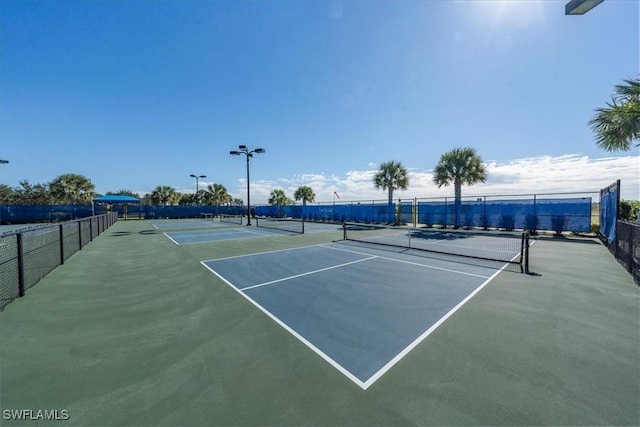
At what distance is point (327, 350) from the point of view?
3.52 metres

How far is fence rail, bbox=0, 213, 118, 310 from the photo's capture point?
544cm

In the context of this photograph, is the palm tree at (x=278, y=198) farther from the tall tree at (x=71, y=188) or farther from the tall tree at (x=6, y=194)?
the tall tree at (x=6, y=194)

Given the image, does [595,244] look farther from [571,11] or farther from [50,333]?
[50,333]

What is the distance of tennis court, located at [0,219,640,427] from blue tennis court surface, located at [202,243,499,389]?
4cm

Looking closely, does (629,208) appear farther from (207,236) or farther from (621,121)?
(207,236)

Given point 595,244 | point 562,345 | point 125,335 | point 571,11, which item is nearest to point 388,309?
point 562,345

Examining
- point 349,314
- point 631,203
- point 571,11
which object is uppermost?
point 571,11

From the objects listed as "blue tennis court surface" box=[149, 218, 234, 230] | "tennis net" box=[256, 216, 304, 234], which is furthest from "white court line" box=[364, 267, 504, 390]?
"blue tennis court surface" box=[149, 218, 234, 230]

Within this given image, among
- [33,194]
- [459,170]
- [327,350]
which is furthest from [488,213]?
[33,194]

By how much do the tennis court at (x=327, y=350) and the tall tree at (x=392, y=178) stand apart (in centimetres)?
2288

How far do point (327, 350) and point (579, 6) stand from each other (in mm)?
5627

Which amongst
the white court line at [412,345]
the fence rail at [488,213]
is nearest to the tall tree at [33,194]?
the fence rail at [488,213]

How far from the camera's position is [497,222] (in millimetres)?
19766

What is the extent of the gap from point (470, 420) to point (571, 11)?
505 centimetres
